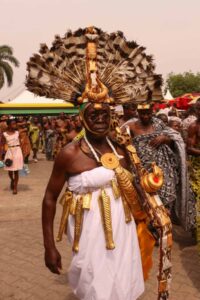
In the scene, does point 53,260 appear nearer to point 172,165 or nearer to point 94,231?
point 94,231

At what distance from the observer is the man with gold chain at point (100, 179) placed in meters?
2.65

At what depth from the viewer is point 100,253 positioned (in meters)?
2.64

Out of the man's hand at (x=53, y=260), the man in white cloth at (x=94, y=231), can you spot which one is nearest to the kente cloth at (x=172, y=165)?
the man in white cloth at (x=94, y=231)

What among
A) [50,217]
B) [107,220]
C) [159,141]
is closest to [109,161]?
[107,220]

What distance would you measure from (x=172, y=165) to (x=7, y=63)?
128ft

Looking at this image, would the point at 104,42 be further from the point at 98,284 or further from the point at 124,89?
the point at 98,284

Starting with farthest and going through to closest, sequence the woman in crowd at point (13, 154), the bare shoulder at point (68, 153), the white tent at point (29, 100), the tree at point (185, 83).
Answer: the tree at point (185, 83) < the white tent at point (29, 100) < the woman in crowd at point (13, 154) < the bare shoulder at point (68, 153)

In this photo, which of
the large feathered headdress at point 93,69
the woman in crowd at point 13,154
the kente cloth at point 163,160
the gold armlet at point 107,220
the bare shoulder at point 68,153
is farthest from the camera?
the woman in crowd at point 13,154

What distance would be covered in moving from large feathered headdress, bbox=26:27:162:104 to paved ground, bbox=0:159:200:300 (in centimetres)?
208

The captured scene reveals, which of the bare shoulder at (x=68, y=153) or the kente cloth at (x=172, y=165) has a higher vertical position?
the bare shoulder at (x=68, y=153)

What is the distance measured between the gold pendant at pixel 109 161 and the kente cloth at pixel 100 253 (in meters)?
0.04

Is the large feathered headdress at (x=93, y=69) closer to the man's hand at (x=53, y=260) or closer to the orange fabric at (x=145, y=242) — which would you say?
the orange fabric at (x=145, y=242)

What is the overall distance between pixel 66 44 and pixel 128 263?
63.9 inches

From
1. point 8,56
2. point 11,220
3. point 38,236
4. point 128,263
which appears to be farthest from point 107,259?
point 8,56
